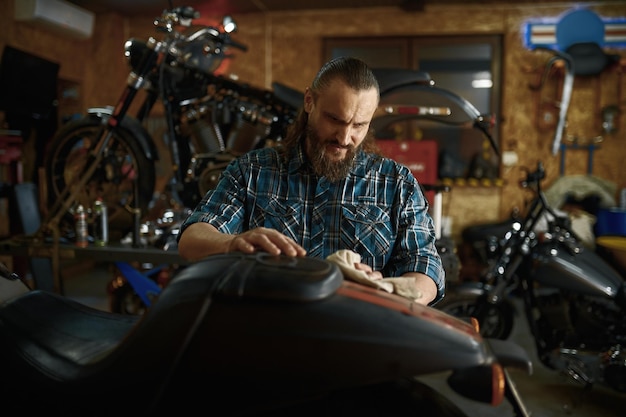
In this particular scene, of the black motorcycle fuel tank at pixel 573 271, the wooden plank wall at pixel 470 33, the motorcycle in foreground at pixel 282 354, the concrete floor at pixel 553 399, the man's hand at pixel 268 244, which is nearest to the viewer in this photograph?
the motorcycle in foreground at pixel 282 354

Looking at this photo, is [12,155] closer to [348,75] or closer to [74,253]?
[74,253]

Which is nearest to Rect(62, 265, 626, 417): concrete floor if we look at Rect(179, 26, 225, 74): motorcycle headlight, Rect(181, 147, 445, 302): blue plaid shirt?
Rect(181, 147, 445, 302): blue plaid shirt

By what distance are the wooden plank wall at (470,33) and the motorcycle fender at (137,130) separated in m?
1.98

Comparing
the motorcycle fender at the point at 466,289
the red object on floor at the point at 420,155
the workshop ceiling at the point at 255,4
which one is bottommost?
the motorcycle fender at the point at 466,289

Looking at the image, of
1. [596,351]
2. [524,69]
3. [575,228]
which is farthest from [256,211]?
[524,69]

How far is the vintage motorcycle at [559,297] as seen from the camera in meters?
2.50

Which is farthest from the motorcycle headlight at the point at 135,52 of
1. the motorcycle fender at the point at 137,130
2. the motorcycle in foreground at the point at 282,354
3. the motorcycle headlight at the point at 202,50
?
the motorcycle in foreground at the point at 282,354

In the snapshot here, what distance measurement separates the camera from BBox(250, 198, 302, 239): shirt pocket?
1.47 meters

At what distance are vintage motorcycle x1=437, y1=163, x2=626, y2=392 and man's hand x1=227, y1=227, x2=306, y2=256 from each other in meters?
2.11

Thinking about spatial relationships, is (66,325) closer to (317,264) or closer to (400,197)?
(317,264)

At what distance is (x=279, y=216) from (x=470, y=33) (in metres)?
4.29

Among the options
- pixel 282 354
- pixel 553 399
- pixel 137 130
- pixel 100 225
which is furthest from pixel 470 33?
pixel 282 354

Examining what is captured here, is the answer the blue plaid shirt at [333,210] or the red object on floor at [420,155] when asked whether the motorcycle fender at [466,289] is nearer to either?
the blue plaid shirt at [333,210]

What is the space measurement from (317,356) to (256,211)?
0.89 meters
